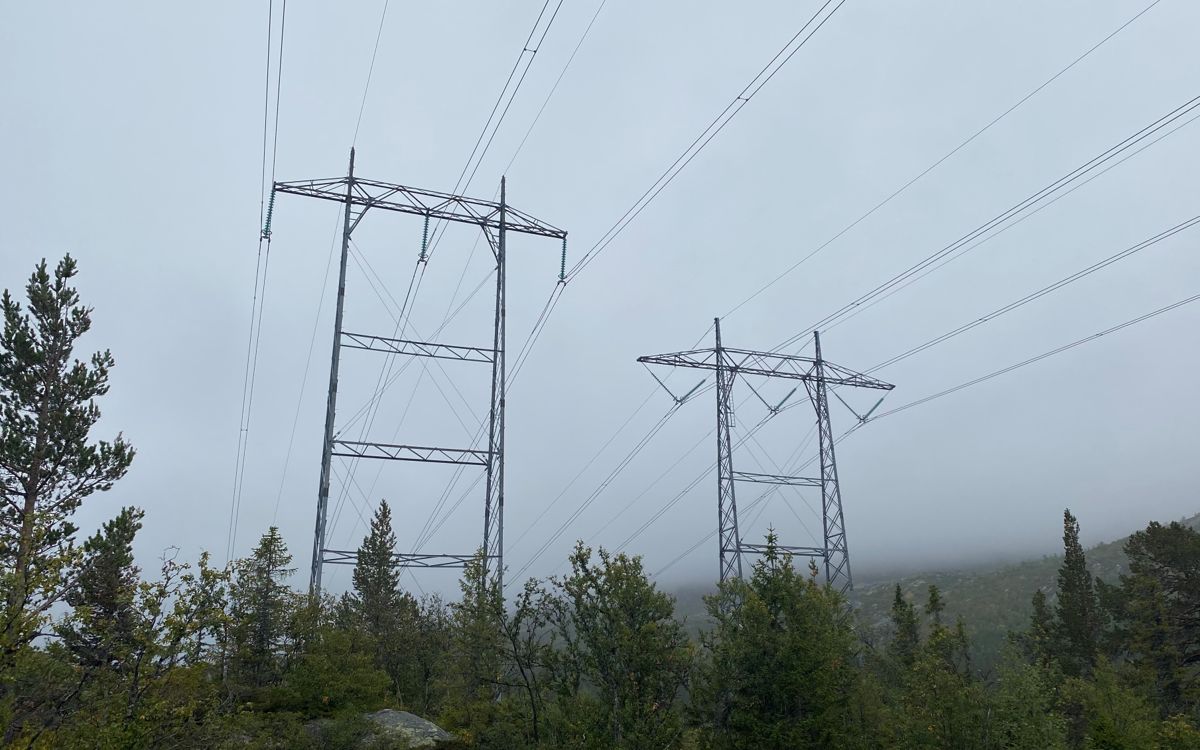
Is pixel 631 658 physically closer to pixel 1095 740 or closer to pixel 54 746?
pixel 54 746

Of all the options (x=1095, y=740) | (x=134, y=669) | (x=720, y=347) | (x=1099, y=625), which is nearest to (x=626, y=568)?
(x=134, y=669)

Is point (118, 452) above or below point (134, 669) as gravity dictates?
above

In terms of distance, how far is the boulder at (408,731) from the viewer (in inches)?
1180

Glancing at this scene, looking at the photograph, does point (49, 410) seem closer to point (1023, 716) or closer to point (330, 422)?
point (330, 422)

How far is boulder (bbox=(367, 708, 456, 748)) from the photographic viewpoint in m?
30.0

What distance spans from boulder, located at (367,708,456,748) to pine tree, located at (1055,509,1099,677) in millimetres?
66725

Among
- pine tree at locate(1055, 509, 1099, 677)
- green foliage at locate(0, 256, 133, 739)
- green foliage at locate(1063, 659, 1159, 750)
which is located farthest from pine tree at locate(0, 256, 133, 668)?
pine tree at locate(1055, 509, 1099, 677)

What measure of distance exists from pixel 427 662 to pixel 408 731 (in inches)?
620

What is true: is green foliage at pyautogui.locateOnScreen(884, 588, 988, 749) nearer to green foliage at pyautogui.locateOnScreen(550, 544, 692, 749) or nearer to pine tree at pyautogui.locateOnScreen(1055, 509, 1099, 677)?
green foliage at pyautogui.locateOnScreen(550, 544, 692, 749)

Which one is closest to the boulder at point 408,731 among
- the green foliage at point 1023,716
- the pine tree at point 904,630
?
the green foliage at point 1023,716

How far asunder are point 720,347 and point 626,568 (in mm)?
23018

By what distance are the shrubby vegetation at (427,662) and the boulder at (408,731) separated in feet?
2.38

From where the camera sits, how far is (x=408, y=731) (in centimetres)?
3094

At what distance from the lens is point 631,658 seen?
25.8m
